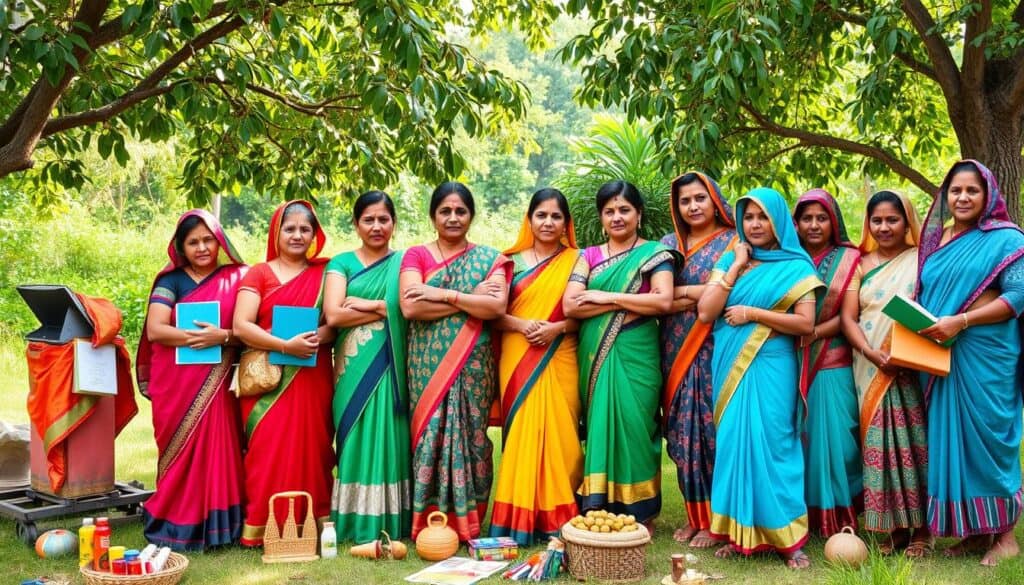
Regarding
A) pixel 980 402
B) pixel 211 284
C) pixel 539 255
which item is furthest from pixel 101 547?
pixel 980 402

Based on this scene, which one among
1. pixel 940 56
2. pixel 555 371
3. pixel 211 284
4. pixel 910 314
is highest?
pixel 940 56

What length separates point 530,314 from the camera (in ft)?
15.8

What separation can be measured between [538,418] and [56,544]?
7.98ft

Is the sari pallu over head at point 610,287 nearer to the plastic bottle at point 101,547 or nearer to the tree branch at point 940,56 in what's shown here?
the plastic bottle at point 101,547

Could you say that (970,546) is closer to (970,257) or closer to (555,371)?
(970,257)

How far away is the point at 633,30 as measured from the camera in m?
6.32

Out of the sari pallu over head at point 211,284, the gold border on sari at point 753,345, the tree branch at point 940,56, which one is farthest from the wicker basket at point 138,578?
the tree branch at point 940,56

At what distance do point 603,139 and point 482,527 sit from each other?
398 cm

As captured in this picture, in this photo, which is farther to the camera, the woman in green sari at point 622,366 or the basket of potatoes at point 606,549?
the woman in green sari at point 622,366

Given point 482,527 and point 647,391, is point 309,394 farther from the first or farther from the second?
point 647,391

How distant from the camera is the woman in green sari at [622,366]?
4.70 metres

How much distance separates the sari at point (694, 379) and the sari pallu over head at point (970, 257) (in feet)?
3.11

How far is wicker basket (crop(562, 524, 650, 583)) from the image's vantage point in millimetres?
4133

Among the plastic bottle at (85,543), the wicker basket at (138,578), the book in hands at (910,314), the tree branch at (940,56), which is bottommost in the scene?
the wicker basket at (138,578)
